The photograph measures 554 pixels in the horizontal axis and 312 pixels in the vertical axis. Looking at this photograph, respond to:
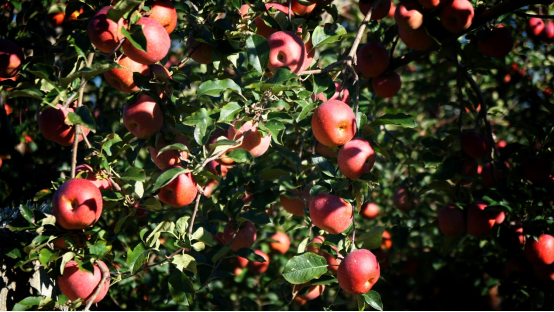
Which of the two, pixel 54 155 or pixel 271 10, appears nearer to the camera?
pixel 271 10

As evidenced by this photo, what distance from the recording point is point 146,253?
1.15 metres

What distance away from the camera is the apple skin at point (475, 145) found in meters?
1.72

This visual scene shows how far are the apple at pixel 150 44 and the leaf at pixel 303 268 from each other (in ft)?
2.11

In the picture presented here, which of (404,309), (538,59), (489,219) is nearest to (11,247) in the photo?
(489,219)

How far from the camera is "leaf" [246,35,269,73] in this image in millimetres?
1200

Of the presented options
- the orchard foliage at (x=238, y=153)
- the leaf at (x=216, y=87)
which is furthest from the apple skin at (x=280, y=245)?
the leaf at (x=216, y=87)

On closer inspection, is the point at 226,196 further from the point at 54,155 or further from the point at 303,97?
the point at 54,155

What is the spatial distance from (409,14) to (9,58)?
121 cm

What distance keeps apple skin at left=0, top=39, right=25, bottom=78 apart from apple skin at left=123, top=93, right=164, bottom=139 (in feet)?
1.19

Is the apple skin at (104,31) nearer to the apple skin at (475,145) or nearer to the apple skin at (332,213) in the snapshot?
the apple skin at (332,213)

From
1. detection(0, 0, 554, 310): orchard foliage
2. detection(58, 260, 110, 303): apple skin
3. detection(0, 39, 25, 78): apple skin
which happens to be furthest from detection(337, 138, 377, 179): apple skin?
detection(0, 39, 25, 78): apple skin

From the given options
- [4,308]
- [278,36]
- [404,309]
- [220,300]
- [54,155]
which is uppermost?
[278,36]

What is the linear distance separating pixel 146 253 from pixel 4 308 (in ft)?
1.59

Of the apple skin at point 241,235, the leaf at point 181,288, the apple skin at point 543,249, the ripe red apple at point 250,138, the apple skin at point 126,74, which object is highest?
the apple skin at point 126,74
